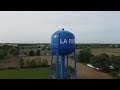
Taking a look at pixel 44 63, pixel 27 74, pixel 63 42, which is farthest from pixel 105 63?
Answer: pixel 63 42

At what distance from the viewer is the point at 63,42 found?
5.89 metres

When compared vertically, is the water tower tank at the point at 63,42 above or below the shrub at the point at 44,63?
above

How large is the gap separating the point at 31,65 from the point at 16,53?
4.13m

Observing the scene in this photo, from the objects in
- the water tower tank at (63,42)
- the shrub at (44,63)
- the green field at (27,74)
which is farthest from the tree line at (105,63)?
the water tower tank at (63,42)

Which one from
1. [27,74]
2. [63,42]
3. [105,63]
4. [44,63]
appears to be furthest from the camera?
[44,63]

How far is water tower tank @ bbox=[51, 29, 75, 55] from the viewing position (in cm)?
588

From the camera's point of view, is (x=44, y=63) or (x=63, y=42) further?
(x=44, y=63)

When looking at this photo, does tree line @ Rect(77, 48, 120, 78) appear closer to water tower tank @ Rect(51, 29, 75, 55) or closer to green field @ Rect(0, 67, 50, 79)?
green field @ Rect(0, 67, 50, 79)

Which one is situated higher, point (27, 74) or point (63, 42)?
point (63, 42)

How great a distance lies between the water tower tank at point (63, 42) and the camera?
5.88 meters

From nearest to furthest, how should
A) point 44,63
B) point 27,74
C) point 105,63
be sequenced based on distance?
point 27,74 < point 105,63 < point 44,63

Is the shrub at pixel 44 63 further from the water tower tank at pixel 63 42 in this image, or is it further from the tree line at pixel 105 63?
the water tower tank at pixel 63 42

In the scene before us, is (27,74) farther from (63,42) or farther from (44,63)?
(63,42)

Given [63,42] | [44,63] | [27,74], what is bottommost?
[27,74]
